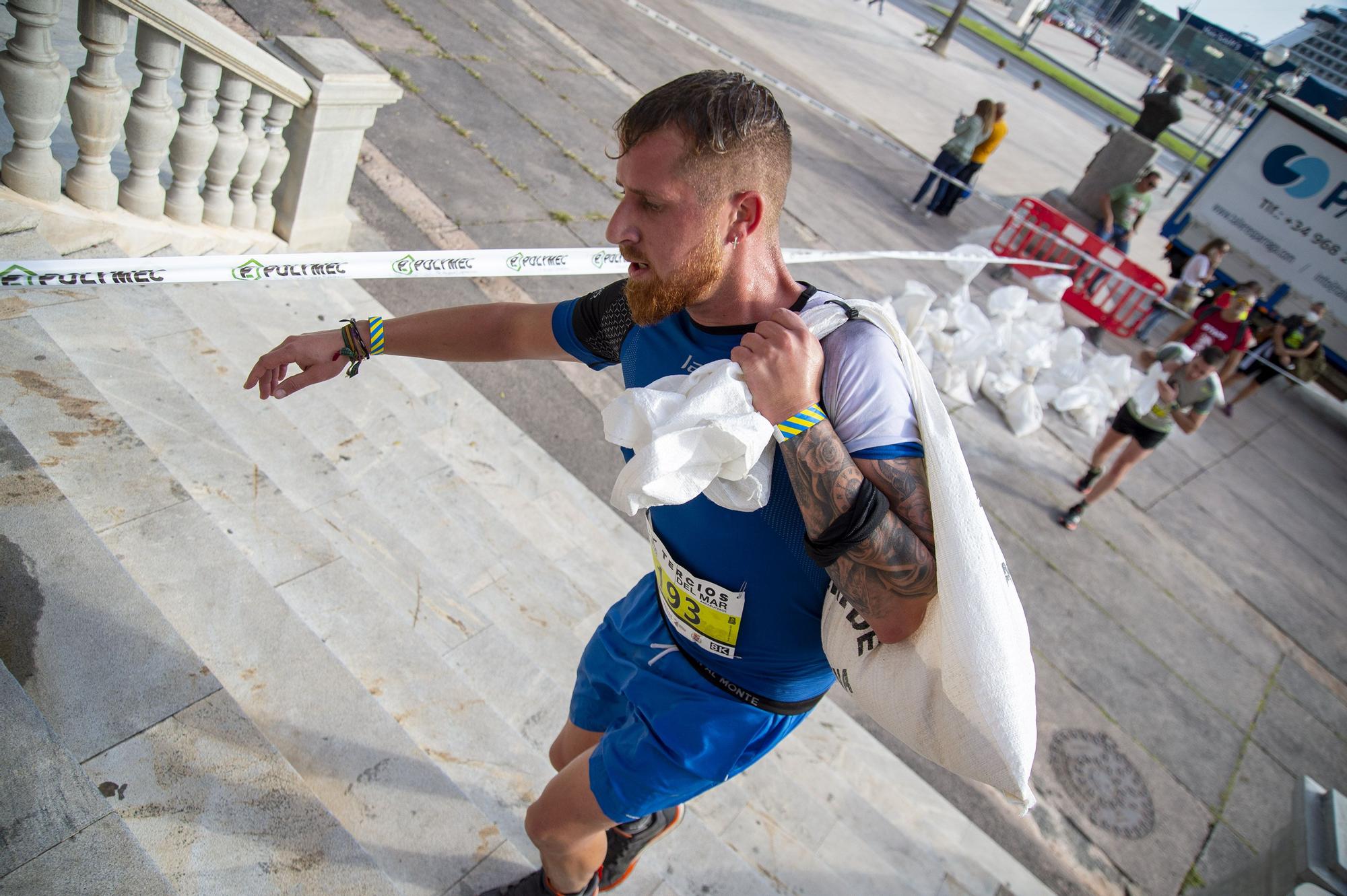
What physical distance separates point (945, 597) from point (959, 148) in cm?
1222

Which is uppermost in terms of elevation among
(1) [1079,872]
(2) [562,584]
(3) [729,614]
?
(3) [729,614]

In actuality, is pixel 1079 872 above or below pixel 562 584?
below

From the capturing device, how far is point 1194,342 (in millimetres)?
11430

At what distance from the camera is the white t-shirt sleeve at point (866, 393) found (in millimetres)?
1609

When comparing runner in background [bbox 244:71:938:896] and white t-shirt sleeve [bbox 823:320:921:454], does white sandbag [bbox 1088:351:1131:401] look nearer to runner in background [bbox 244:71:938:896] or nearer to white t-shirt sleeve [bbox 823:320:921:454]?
runner in background [bbox 244:71:938:896]

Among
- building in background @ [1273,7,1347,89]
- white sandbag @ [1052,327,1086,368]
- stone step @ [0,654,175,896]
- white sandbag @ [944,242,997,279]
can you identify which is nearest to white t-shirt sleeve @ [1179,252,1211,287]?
white sandbag @ [944,242,997,279]

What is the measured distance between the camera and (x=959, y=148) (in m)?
12.1

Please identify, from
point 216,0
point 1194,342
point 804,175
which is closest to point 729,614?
point 216,0

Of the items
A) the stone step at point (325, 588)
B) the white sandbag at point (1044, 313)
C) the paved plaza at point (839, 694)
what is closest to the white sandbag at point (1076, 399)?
the paved plaza at point (839, 694)

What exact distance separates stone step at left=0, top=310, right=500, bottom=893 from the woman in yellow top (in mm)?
12283

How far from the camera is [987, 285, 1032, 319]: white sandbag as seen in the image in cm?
870

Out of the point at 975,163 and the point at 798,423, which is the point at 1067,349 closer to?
the point at 975,163

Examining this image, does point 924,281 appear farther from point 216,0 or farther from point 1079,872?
point 216,0

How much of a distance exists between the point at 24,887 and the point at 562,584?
8.19 ft
